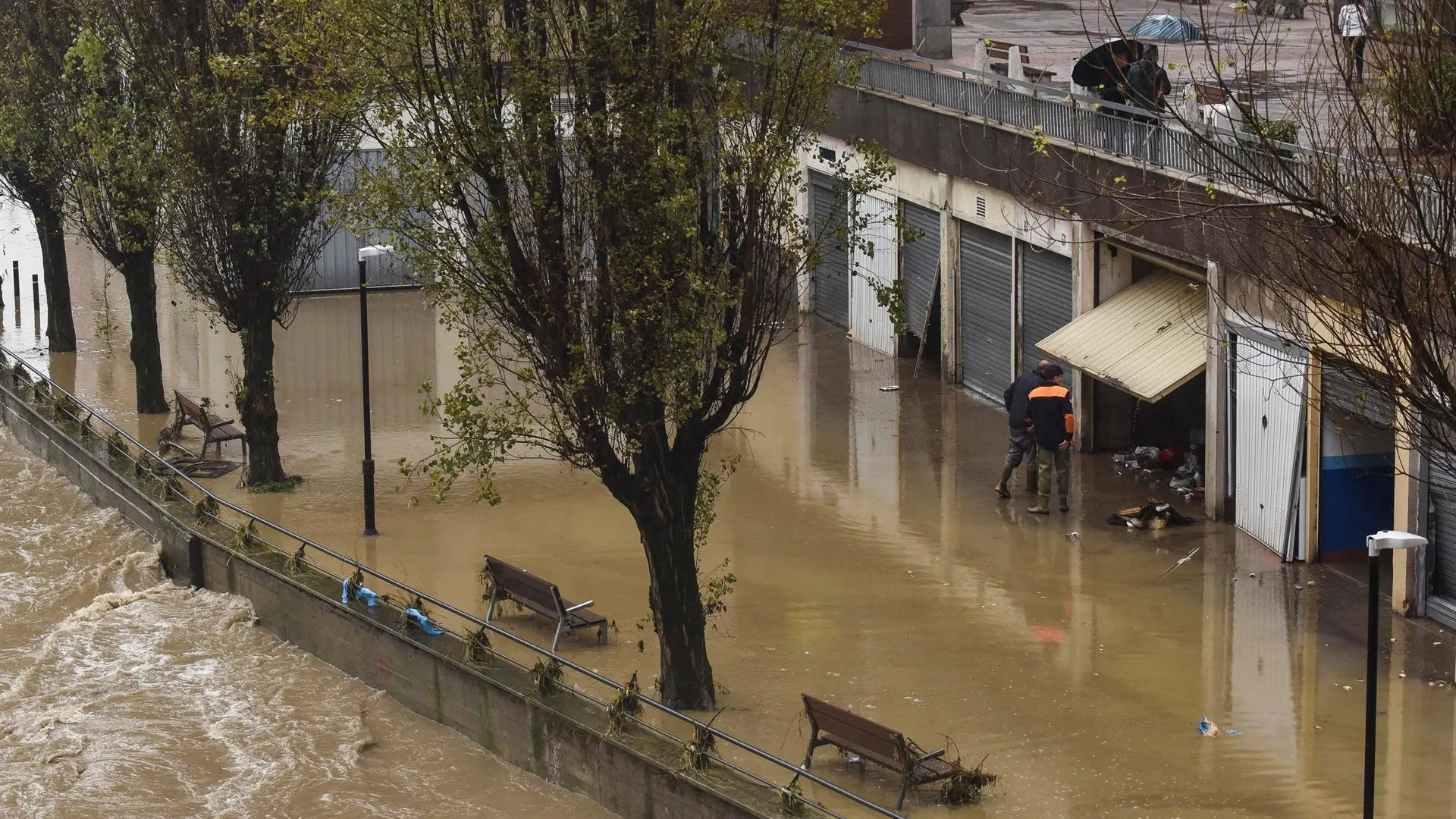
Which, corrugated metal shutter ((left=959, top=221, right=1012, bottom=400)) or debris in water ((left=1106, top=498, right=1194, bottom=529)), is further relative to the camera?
corrugated metal shutter ((left=959, top=221, right=1012, bottom=400))

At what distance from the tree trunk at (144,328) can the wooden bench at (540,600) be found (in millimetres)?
9320

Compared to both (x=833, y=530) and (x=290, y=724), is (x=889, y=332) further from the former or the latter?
(x=290, y=724)

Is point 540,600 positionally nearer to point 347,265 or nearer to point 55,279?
point 55,279

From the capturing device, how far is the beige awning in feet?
62.6

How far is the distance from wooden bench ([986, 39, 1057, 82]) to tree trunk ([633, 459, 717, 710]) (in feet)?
28.6

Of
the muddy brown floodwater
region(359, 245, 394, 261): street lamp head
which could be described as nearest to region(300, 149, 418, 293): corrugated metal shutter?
the muddy brown floodwater

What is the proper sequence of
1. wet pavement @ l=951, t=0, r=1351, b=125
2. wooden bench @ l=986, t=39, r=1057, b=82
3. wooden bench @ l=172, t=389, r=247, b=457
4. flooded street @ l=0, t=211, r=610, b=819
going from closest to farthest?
flooded street @ l=0, t=211, r=610, b=819 → wooden bench @ l=172, t=389, r=247, b=457 → wooden bench @ l=986, t=39, r=1057, b=82 → wet pavement @ l=951, t=0, r=1351, b=125

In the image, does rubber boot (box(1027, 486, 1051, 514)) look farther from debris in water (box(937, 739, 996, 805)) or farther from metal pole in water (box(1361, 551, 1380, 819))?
metal pole in water (box(1361, 551, 1380, 819))

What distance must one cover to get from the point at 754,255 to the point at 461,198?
2075 mm

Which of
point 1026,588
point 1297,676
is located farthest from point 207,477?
point 1297,676

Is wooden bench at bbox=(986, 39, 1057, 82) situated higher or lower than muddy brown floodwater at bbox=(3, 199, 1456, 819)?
higher

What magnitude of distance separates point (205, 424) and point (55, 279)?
7656mm

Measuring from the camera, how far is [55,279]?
28.3 meters

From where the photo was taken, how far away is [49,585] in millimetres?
19250
